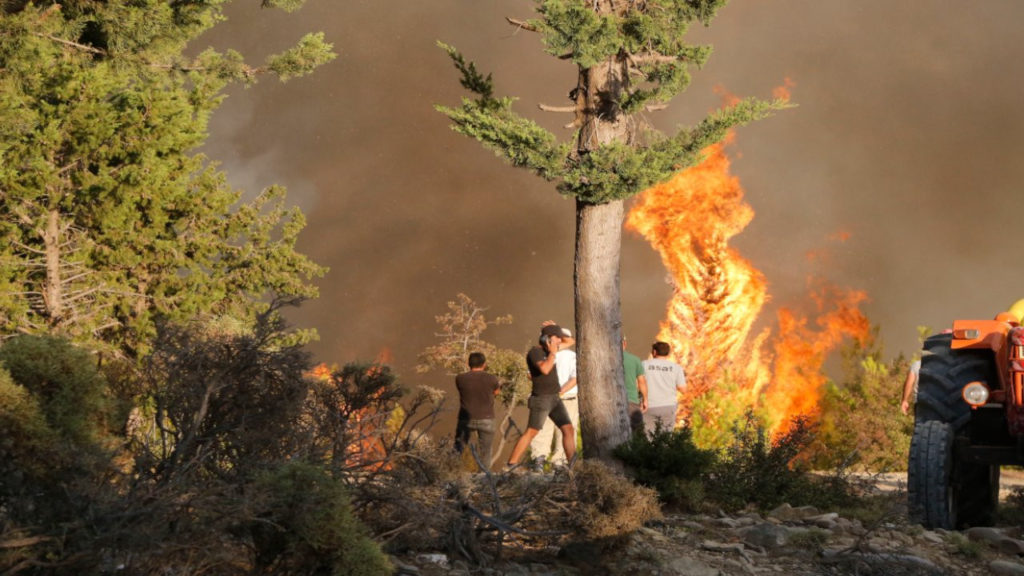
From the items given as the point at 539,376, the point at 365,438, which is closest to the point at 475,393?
the point at 539,376

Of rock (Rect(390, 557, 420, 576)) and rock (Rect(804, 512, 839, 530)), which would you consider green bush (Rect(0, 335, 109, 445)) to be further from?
rock (Rect(804, 512, 839, 530))

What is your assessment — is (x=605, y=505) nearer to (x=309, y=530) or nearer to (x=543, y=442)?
(x=309, y=530)

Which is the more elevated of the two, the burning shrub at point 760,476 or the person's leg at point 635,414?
the person's leg at point 635,414

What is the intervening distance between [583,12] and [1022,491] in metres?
6.94

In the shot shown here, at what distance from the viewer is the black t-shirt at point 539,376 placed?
39.9 feet

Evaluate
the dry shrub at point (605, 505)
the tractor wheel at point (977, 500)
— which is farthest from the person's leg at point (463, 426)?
the tractor wheel at point (977, 500)

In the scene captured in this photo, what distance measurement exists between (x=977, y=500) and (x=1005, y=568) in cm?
156

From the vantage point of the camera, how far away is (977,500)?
30.2 feet

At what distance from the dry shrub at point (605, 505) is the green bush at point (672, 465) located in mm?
2651

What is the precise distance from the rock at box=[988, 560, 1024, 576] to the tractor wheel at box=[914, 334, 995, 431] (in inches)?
54.2

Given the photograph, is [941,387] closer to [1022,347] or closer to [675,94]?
[1022,347]

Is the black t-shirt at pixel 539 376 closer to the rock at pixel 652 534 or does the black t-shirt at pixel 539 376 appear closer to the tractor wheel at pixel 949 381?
the rock at pixel 652 534

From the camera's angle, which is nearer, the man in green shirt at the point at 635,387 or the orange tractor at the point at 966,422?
the orange tractor at the point at 966,422

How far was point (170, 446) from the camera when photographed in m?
5.91
